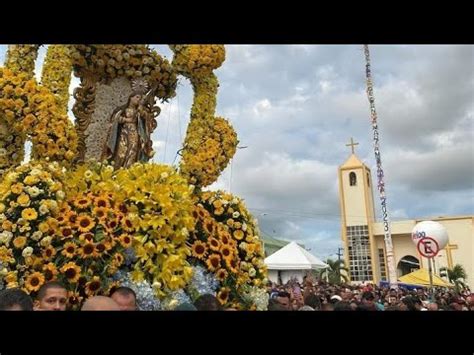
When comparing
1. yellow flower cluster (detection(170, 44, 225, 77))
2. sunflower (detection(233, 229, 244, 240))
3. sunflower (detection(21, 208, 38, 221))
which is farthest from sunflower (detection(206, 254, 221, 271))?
yellow flower cluster (detection(170, 44, 225, 77))

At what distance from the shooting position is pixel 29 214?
11.7 ft

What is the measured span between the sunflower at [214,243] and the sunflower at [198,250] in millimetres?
83

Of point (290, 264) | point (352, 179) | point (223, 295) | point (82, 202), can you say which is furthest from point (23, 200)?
point (352, 179)

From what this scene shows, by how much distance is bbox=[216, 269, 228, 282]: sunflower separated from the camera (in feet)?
13.7

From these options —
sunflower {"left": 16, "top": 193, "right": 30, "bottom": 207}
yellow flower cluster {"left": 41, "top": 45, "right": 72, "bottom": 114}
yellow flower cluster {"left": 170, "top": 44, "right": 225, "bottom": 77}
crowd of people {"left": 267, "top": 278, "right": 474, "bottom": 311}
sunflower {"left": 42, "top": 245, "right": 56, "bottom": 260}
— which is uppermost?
yellow flower cluster {"left": 170, "top": 44, "right": 225, "bottom": 77}

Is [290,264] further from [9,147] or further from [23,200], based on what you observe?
[23,200]

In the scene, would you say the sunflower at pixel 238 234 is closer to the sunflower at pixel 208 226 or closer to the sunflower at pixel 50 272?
the sunflower at pixel 208 226

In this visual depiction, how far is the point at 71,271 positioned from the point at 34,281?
0.93 ft

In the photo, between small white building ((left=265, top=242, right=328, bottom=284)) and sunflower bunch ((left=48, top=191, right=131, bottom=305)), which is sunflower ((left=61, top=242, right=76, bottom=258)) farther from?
small white building ((left=265, top=242, right=328, bottom=284))

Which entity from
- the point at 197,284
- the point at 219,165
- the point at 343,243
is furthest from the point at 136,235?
the point at 343,243

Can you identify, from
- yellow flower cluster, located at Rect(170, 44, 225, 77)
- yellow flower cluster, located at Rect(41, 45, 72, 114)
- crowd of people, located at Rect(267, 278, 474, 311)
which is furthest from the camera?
yellow flower cluster, located at Rect(170, 44, 225, 77)

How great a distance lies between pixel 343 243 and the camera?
32.6 metres
